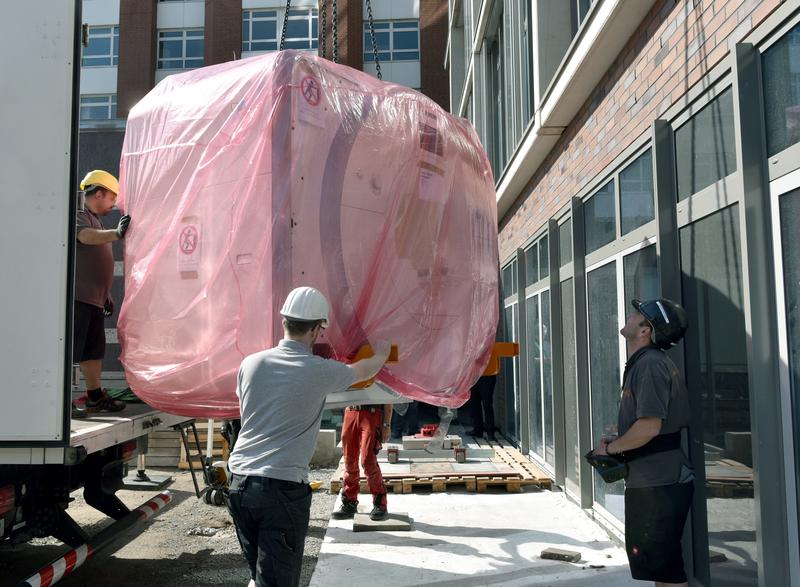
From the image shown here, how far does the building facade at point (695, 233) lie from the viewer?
10.2 feet

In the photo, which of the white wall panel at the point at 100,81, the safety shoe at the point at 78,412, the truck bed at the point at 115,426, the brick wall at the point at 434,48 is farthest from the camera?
the white wall panel at the point at 100,81

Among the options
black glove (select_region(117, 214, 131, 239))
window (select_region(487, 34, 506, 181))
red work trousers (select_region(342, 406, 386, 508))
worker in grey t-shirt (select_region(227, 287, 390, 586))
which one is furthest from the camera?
window (select_region(487, 34, 506, 181))

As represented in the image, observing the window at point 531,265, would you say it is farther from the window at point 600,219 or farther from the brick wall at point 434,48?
the brick wall at point 434,48

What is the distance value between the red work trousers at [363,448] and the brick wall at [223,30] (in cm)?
2060

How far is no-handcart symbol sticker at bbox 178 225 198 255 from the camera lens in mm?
3359

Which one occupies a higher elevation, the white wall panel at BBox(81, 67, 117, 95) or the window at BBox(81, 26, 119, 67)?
the window at BBox(81, 26, 119, 67)

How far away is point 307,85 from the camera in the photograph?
3289 millimetres

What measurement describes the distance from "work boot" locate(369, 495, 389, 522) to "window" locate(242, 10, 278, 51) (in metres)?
21.3

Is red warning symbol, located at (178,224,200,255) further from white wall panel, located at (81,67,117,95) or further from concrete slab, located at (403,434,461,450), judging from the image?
white wall panel, located at (81,67,117,95)

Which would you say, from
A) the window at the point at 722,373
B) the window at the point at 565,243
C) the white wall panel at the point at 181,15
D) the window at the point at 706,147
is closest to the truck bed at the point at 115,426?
the window at the point at 722,373

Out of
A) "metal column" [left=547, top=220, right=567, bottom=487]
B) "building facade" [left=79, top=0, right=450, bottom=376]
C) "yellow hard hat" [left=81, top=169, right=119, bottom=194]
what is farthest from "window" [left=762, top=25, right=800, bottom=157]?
"building facade" [left=79, top=0, right=450, bottom=376]

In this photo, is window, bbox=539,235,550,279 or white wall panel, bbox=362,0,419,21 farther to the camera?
white wall panel, bbox=362,0,419,21

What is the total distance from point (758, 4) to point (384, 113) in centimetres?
170

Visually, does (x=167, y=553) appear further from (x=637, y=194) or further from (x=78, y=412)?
(x=637, y=194)
